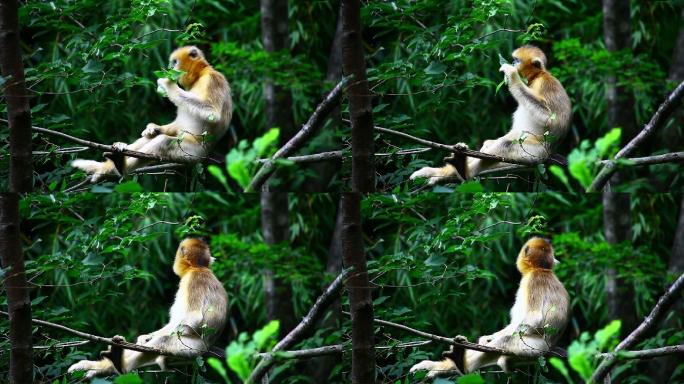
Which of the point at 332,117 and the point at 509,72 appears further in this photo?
the point at 332,117

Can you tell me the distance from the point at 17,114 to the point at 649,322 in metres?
2.94

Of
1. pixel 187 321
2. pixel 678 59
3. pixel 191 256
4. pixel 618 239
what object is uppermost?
pixel 678 59

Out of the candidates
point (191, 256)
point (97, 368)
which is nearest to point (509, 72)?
point (191, 256)

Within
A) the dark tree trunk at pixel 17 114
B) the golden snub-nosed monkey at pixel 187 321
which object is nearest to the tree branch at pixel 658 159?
the golden snub-nosed monkey at pixel 187 321

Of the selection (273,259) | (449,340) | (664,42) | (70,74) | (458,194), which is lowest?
(449,340)

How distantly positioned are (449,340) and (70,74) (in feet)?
6.68

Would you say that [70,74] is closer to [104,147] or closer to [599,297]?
[104,147]

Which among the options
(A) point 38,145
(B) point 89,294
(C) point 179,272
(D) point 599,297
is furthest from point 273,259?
(D) point 599,297

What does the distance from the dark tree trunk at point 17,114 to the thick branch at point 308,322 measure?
4.19ft

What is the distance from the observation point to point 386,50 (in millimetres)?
4746

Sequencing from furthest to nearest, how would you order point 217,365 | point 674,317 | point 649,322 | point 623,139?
point 674,317, point 623,139, point 649,322, point 217,365

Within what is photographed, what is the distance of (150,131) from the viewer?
463 centimetres

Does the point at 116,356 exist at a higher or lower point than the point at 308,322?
lower

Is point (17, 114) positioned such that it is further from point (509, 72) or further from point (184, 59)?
point (509, 72)
